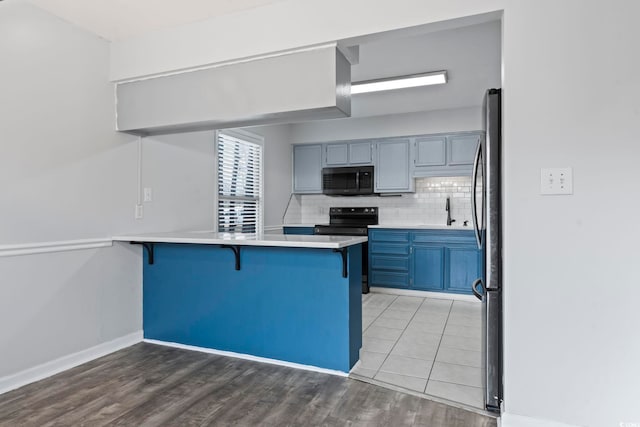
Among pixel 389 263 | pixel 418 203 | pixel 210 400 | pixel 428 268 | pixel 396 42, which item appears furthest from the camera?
pixel 418 203

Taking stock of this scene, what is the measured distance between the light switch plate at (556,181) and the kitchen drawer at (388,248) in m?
3.22

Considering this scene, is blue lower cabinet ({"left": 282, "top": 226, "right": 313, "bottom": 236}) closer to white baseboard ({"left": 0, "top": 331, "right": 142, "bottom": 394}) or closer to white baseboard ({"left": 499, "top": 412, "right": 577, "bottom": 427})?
white baseboard ({"left": 0, "top": 331, "right": 142, "bottom": 394})

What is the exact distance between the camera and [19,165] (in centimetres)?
236

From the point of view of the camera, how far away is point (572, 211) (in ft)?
5.99

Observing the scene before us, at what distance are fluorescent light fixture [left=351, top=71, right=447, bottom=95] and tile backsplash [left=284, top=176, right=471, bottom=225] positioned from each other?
1873 mm

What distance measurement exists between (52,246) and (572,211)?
3.12m

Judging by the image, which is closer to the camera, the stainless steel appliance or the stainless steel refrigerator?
the stainless steel refrigerator

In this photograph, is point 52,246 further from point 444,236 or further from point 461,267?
point 461,267

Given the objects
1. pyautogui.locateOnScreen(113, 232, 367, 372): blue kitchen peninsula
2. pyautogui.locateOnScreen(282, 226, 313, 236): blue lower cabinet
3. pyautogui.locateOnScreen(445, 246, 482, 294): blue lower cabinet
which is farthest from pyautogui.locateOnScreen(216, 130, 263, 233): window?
pyautogui.locateOnScreen(445, 246, 482, 294): blue lower cabinet

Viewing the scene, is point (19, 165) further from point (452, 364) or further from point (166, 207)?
point (452, 364)

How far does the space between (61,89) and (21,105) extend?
318mm

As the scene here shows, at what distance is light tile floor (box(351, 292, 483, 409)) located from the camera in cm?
242

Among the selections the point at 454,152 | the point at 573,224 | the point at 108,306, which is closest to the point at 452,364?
the point at 573,224

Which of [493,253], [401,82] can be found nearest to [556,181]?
[493,253]
